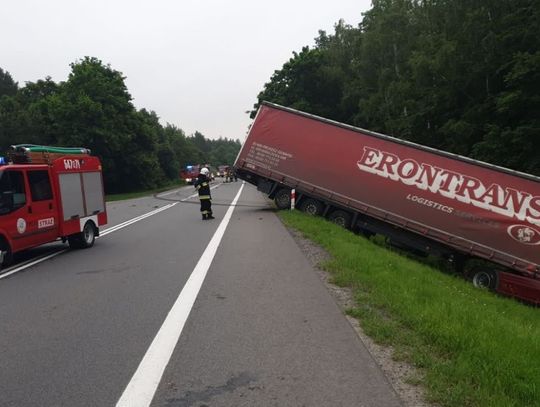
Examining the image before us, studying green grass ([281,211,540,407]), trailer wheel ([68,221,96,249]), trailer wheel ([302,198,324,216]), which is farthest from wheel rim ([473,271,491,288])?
trailer wheel ([68,221,96,249])

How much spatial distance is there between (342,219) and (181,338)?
39.8ft

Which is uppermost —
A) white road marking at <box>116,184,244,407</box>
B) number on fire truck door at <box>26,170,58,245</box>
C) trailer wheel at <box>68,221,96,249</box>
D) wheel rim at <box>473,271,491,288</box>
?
number on fire truck door at <box>26,170,58,245</box>

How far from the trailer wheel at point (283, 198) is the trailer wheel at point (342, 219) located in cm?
324

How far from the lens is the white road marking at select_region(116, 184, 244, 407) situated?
13.0 feet

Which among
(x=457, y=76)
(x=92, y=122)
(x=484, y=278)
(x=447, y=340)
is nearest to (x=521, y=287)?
(x=484, y=278)

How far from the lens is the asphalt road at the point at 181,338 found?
405cm

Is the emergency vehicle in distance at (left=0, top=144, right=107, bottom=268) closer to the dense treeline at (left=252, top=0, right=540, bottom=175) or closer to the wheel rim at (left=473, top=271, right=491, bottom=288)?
the wheel rim at (left=473, top=271, right=491, bottom=288)

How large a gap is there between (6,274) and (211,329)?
18.5ft

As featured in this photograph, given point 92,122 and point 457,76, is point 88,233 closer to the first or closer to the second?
point 457,76

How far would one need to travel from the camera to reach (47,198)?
1123 cm

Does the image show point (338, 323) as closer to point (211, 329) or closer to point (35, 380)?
point (211, 329)

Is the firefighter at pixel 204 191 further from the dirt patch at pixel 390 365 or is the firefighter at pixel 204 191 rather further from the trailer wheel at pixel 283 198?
the dirt patch at pixel 390 365

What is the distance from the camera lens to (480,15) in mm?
26625

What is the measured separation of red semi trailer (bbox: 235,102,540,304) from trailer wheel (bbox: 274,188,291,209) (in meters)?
0.91
